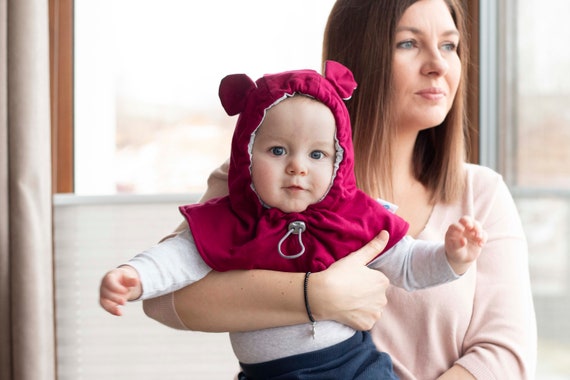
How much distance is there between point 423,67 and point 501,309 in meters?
0.52

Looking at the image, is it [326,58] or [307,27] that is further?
[307,27]

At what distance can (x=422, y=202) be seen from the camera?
69.0 inches

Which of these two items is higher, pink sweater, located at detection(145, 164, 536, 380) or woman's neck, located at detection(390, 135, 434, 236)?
woman's neck, located at detection(390, 135, 434, 236)

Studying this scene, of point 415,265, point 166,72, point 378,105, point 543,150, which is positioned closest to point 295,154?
point 415,265

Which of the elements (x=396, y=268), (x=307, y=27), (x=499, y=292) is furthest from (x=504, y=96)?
(x=396, y=268)

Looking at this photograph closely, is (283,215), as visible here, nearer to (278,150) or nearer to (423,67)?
(278,150)

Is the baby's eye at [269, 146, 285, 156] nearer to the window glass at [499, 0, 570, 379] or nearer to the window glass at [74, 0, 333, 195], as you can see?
the window glass at [499, 0, 570, 379]

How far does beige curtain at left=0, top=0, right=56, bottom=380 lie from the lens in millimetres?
2492

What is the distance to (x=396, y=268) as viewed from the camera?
1.47 m

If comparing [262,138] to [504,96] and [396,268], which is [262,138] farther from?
[504,96]

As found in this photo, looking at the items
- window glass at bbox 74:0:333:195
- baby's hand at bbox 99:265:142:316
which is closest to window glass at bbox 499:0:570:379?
window glass at bbox 74:0:333:195

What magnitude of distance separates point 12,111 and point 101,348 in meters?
0.91

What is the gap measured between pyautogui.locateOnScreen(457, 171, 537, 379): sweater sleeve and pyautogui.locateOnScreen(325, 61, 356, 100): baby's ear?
44cm

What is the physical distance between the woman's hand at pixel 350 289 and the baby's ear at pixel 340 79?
261 mm
